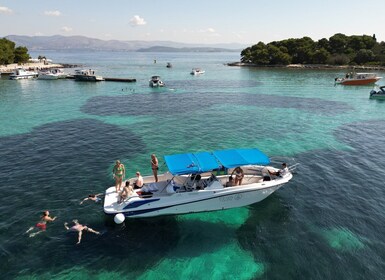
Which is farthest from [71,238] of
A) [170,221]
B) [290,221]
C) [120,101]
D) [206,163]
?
[120,101]

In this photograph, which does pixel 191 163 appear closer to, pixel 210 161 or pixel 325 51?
pixel 210 161

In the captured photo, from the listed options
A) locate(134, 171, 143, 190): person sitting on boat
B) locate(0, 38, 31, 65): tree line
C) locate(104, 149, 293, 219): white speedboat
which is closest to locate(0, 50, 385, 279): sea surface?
locate(104, 149, 293, 219): white speedboat

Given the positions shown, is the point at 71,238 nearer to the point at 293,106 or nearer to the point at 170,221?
the point at 170,221

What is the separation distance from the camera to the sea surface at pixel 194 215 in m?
13.6

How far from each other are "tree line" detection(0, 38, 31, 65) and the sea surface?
6959 centimetres

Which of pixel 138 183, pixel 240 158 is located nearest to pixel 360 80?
pixel 240 158

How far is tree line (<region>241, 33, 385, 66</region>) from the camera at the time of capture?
12875 cm

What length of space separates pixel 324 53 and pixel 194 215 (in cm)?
13802

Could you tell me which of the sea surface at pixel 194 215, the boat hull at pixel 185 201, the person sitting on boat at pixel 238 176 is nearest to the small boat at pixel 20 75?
the sea surface at pixel 194 215

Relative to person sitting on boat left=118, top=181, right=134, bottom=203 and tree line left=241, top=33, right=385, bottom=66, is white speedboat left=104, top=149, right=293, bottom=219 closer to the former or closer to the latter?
person sitting on boat left=118, top=181, right=134, bottom=203

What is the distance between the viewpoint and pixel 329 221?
16984 mm

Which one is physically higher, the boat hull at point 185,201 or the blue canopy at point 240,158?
the blue canopy at point 240,158

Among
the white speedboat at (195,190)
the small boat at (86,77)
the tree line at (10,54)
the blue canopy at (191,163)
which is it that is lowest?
the white speedboat at (195,190)

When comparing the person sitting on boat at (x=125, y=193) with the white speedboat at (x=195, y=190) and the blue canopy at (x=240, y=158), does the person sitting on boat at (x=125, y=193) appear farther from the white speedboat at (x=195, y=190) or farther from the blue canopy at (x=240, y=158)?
the blue canopy at (x=240, y=158)
